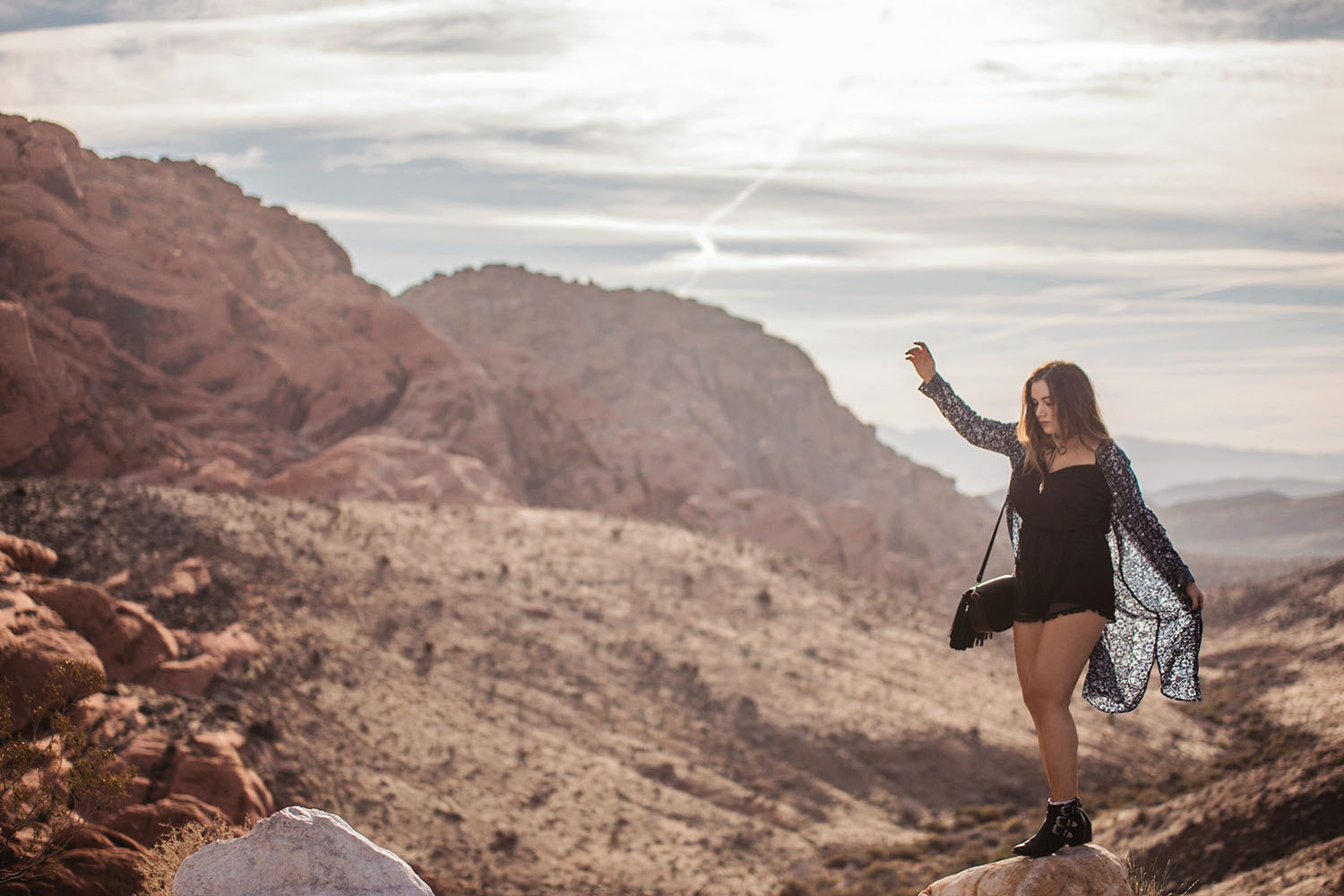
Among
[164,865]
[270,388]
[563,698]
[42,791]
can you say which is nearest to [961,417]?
[164,865]

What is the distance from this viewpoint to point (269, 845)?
4.62 metres

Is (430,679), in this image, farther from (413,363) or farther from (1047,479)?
(413,363)

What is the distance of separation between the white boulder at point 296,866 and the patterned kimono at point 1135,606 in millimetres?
3618

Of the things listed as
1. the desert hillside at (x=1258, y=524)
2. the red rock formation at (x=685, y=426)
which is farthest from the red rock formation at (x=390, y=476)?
the desert hillside at (x=1258, y=524)

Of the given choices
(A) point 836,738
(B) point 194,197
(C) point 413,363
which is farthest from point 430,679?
(B) point 194,197

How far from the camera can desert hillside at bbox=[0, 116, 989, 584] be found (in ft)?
103

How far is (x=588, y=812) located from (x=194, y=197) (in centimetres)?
5543

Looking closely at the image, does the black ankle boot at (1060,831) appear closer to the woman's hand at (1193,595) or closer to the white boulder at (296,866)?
the woman's hand at (1193,595)

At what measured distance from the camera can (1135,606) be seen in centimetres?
482

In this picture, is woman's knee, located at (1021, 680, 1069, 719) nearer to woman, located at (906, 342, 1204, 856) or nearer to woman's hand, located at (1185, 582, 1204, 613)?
woman, located at (906, 342, 1204, 856)

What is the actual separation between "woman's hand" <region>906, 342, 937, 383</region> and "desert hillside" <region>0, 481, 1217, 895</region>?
9.66m

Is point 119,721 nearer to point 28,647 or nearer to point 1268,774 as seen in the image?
point 28,647

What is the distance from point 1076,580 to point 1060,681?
496mm

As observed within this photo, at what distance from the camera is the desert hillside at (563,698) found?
45.1 feet
